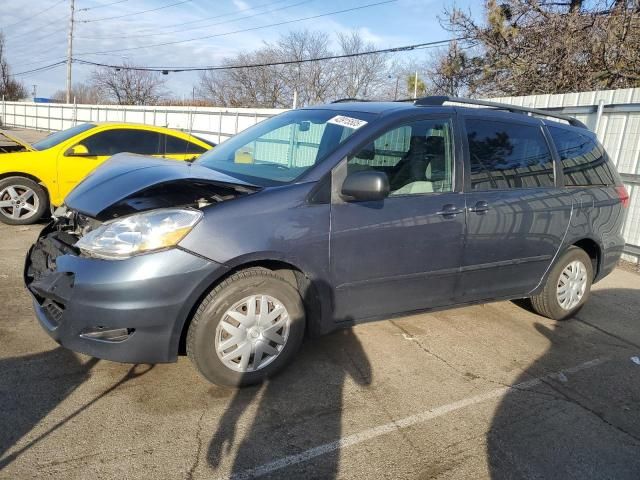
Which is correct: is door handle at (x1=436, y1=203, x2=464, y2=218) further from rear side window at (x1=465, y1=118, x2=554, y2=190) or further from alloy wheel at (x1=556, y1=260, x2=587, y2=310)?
alloy wheel at (x1=556, y1=260, x2=587, y2=310)

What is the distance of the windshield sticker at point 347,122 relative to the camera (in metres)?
3.36

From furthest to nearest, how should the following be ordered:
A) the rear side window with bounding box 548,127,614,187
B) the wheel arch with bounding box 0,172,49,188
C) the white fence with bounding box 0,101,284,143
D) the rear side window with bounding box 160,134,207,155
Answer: the white fence with bounding box 0,101,284,143 < the rear side window with bounding box 160,134,207,155 < the wheel arch with bounding box 0,172,49,188 < the rear side window with bounding box 548,127,614,187

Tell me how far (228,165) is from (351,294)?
1363mm

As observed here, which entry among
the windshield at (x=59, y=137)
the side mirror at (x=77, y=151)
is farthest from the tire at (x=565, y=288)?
the windshield at (x=59, y=137)

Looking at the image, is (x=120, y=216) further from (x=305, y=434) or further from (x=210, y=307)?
(x=305, y=434)

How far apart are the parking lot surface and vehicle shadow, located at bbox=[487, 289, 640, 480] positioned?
1 centimetres

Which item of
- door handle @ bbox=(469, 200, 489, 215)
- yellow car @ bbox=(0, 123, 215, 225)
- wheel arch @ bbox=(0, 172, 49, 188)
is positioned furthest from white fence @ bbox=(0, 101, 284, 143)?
door handle @ bbox=(469, 200, 489, 215)

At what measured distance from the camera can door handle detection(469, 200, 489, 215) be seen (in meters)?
3.64

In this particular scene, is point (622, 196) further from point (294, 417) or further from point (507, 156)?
point (294, 417)

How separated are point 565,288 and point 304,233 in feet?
9.57

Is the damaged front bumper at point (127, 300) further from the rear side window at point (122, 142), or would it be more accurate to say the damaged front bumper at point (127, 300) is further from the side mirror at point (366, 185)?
the rear side window at point (122, 142)

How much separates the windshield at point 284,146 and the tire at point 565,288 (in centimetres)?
237

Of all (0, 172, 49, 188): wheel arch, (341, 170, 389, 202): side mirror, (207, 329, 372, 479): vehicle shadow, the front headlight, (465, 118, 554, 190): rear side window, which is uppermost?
(465, 118, 554, 190): rear side window

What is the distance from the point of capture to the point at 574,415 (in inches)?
120
